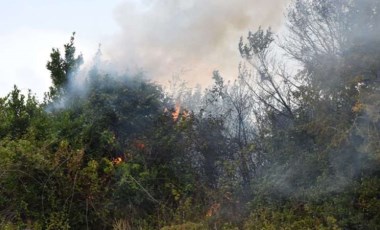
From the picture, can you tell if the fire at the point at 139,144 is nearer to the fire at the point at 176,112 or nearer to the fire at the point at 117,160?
the fire at the point at 117,160

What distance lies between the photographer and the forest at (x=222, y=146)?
10.7 meters

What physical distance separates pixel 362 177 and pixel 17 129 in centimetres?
1088

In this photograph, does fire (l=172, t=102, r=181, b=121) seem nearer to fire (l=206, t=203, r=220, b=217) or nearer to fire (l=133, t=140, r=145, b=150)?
fire (l=133, t=140, r=145, b=150)

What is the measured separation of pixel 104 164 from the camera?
1384 cm

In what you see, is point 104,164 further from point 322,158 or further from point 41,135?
point 322,158

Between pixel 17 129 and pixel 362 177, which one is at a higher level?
pixel 17 129

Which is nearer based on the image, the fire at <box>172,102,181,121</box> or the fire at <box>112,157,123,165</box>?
the fire at <box>112,157,123,165</box>

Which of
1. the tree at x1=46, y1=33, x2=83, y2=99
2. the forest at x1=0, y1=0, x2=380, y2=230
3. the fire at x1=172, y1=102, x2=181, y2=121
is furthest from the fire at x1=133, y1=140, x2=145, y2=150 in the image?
the tree at x1=46, y1=33, x2=83, y2=99

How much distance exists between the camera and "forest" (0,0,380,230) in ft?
35.2

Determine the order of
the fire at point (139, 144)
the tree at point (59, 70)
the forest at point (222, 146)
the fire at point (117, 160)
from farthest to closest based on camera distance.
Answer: the tree at point (59, 70) < the fire at point (139, 144) < the fire at point (117, 160) < the forest at point (222, 146)

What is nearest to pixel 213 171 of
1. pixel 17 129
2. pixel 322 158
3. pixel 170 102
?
pixel 170 102

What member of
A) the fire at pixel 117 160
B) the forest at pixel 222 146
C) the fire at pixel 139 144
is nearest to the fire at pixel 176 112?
the forest at pixel 222 146

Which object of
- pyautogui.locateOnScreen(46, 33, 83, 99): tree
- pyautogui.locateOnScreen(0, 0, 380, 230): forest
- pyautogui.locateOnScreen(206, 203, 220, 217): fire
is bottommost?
pyautogui.locateOnScreen(206, 203, 220, 217): fire

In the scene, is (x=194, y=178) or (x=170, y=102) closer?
(x=194, y=178)
